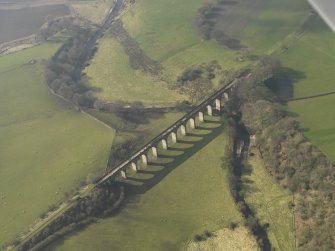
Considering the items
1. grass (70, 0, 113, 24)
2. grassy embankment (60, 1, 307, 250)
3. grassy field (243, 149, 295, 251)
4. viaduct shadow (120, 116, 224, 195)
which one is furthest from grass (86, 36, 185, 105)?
grassy field (243, 149, 295, 251)

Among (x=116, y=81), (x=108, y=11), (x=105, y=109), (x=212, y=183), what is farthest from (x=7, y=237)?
(x=108, y=11)

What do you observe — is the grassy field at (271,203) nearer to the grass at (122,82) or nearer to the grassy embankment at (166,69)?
the grassy embankment at (166,69)

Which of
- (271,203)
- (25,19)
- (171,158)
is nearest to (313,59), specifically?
(171,158)

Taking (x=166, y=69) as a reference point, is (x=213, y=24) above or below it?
above

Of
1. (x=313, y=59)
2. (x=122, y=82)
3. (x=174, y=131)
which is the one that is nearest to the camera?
(x=174, y=131)

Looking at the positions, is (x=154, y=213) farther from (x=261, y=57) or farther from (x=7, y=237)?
(x=261, y=57)

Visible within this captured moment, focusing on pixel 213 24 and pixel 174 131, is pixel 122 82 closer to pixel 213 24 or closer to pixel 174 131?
pixel 174 131

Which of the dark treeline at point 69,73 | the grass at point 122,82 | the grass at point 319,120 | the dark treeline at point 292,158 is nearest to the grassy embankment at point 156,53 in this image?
the grass at point 122,82
